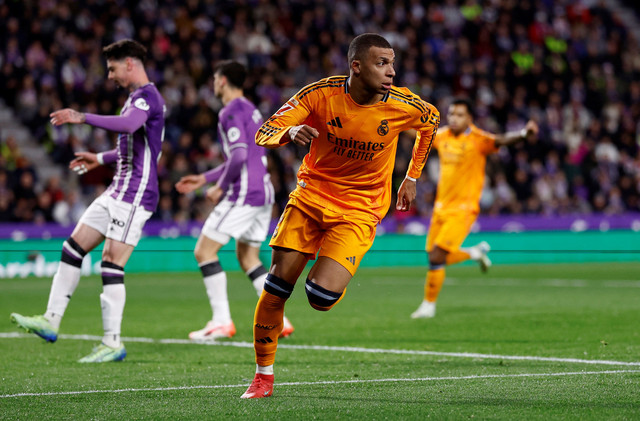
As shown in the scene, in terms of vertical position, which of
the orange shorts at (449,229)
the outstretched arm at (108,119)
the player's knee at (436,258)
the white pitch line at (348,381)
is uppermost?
the outstretched arm at (108,119)

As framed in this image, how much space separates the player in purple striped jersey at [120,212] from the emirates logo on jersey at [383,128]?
2.58 metres

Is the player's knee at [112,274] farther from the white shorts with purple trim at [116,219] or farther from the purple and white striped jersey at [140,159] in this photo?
the purple and white striped jersey at [140,159]

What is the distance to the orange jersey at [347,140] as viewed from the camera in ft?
20.8

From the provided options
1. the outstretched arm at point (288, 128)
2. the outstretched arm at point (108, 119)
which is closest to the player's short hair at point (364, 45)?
the outstretched arm at point (288, 128)

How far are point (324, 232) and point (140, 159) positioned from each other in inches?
106

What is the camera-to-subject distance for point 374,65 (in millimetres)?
6246

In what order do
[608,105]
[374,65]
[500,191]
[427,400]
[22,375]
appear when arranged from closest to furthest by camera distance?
[427,400] < [374,65] < [22,375] < [500,191] < [608,105]

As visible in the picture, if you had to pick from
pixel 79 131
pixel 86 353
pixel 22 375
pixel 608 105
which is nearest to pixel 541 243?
pixel 608 105

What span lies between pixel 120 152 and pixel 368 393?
3.54 metres

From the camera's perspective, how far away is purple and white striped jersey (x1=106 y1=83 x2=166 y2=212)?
851cm

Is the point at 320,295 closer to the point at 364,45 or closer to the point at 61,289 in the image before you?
the point at 364,45

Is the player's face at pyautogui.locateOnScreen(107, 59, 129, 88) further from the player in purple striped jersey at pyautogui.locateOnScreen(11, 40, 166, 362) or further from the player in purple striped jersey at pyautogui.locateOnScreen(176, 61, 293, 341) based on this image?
the player in purple striped jersey at pyautogui.locateOnScreen(176, 61, 293, 341)

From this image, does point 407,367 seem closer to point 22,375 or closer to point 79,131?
point 22,375

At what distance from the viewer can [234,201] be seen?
10.1m
